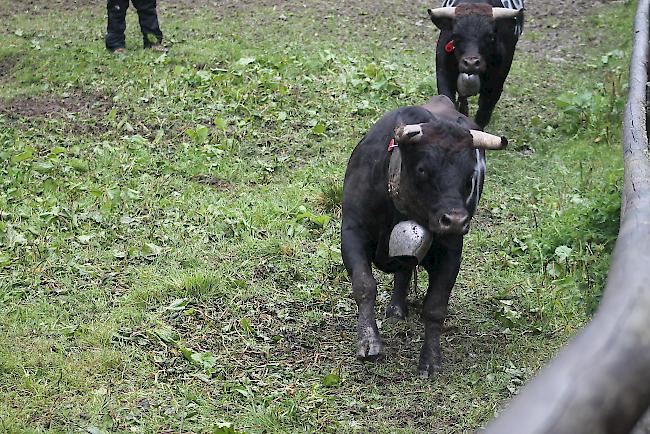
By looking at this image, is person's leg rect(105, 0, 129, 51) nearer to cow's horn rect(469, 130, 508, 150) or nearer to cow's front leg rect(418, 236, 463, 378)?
cow's front leg rect(418, 236, 463, 378)

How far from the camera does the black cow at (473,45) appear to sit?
8.30 metres

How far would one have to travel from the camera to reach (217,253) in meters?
6.64

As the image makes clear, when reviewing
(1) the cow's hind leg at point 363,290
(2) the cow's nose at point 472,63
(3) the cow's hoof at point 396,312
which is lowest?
(3) the cow's hoof at point 396,312

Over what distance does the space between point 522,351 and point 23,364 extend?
2.67m

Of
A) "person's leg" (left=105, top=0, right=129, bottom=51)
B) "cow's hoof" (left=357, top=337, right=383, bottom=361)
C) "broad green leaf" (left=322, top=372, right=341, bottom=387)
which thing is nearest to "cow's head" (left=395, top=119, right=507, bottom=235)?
"cow's hoof" (left=357, top=337, right=383, bottom=361)

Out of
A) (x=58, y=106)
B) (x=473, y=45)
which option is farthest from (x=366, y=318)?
(x=58, y=106)

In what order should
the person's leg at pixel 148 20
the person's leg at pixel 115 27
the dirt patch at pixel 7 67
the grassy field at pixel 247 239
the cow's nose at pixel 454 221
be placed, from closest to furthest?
the cow's nose at pixel 454 221
the grassy field at pixel 247 239
the dirt patch at pixel 7 67
the person's leg at pixel 115 27
the person's leg at pixel 148 20

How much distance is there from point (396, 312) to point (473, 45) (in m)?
3.16

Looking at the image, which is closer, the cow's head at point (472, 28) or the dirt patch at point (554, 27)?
the cow's head at point (472, 28)

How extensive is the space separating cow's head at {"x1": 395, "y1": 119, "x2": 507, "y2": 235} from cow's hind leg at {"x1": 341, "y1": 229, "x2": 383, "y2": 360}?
0.45 metres

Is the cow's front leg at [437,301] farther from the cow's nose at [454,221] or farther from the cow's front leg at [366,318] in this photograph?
the cow's nose at [454,221]

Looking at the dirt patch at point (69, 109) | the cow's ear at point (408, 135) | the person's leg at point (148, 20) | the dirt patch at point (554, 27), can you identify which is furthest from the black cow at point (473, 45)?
the person's leg at point (148, 20)

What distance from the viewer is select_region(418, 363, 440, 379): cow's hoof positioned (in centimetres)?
530

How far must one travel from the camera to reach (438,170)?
4957 millimetres
